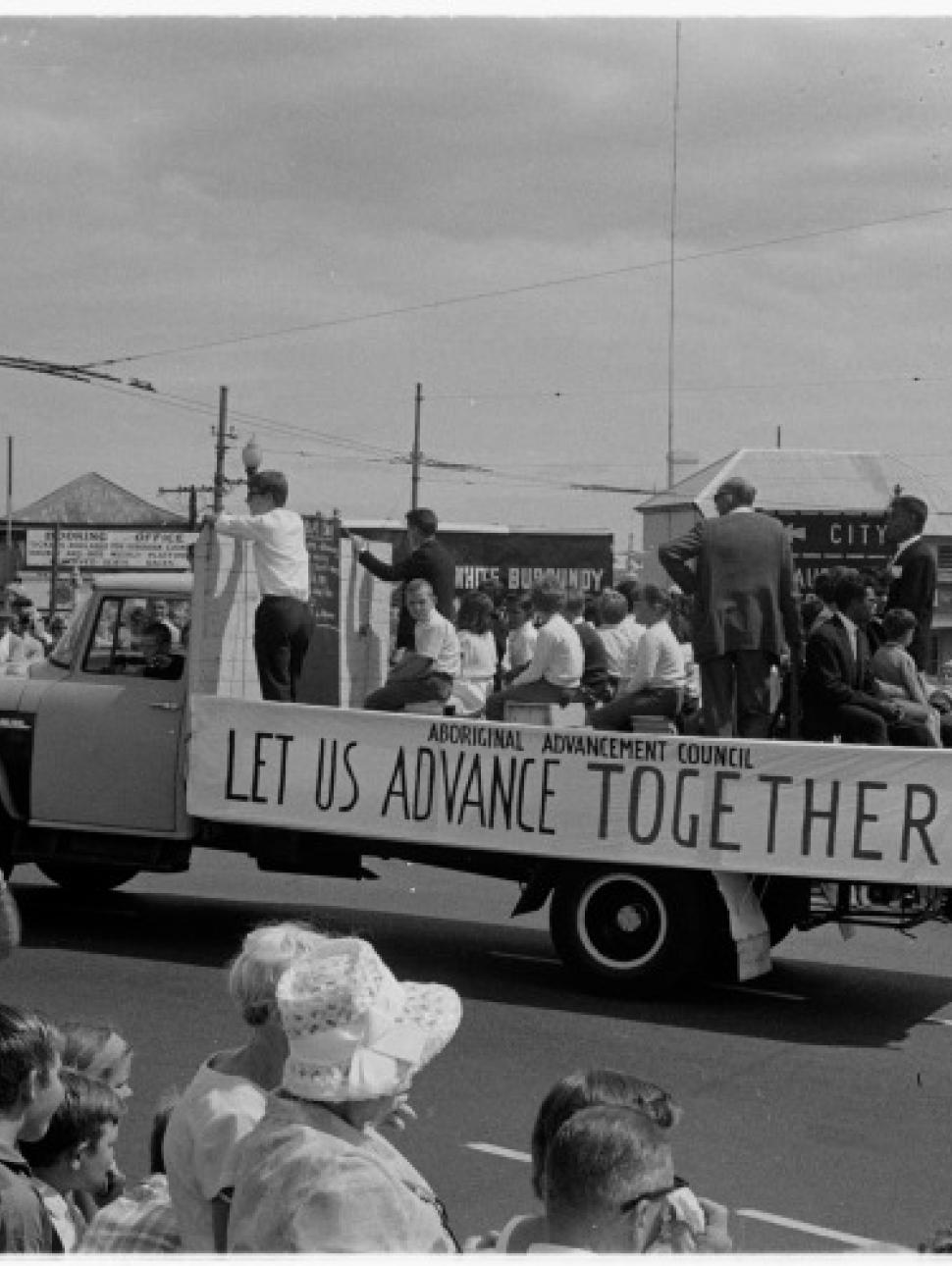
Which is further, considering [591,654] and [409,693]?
[591,654]

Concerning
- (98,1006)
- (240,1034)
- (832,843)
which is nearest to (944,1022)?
(832,843)

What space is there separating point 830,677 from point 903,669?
81 cm

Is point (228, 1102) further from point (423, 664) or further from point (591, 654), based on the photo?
point (591, 654)

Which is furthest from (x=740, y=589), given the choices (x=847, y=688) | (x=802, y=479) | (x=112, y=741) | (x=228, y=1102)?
(x=802, y=479)

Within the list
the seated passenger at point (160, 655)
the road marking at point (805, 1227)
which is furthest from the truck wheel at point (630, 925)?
the road marking at point (805, 1227)

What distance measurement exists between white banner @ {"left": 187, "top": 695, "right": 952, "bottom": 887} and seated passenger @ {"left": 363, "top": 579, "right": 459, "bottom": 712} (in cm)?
81

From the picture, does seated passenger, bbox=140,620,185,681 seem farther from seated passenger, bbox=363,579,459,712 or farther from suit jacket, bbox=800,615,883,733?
suit jacket, bbox=800,615,883,733

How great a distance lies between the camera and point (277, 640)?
10.3m

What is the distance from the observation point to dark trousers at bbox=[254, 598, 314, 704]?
406 inches

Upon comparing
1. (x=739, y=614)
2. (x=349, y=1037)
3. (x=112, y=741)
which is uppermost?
(x=739, y=614)

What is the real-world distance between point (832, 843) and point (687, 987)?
118 cm

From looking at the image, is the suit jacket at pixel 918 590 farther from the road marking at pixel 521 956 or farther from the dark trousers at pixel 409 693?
the road marking at pixel 521 956

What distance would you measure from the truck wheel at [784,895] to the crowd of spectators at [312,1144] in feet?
17.9

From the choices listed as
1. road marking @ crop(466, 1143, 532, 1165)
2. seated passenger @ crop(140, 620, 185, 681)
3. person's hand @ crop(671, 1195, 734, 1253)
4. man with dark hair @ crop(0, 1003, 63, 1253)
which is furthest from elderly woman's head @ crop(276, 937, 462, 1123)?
seated passenger @ crop(140, 620, 185, 681)
